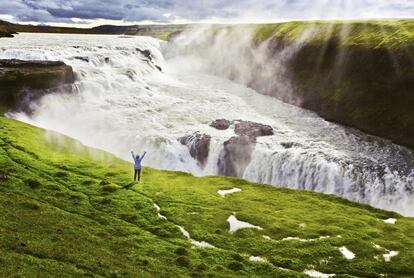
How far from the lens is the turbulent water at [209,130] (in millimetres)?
55031

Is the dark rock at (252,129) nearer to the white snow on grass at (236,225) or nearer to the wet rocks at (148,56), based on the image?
the white snow on grass at (236,225)

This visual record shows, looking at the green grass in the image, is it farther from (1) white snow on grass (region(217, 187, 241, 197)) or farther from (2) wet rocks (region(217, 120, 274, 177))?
(1) white snow on grass (region(217, 187, 241, 197))

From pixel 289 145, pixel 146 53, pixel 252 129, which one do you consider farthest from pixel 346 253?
pixel 146 53

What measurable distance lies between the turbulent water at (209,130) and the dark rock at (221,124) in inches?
55.7

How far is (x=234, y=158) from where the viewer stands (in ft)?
200

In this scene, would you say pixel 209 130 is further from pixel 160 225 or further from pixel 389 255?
pixel 389 255

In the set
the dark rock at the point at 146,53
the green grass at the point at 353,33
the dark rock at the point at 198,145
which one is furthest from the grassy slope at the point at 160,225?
the dark rock at the point at 146,53

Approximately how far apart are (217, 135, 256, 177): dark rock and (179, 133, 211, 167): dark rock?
2628 mm

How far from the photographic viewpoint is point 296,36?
115625 millimetres

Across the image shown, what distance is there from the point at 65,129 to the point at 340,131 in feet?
163

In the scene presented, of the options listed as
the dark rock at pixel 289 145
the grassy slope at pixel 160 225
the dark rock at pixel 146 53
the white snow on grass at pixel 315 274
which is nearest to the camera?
the grassy slope at pixel 160 225

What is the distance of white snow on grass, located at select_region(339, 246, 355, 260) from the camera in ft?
100

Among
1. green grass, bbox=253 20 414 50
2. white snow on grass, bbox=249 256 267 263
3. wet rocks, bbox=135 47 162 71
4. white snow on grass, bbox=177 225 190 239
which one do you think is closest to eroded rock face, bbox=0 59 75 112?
wet rocks, bbox=135 47 162 71

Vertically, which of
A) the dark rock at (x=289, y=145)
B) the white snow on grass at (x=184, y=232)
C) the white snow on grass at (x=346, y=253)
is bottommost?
the white snow on grass at (x=184, y=232)
